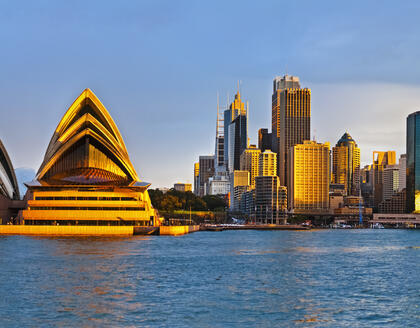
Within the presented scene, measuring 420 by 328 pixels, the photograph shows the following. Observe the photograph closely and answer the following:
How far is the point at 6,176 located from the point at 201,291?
8723 centimetres

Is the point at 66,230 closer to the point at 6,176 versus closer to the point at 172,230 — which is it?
the point at 172,230

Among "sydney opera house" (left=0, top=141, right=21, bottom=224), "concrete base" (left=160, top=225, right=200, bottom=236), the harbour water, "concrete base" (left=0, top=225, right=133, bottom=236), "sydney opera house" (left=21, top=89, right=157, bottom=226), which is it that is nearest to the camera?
the harbour water

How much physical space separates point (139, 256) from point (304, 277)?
19.6m

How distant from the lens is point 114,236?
9712 centimetres

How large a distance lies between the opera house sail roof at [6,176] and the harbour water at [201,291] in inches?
2128

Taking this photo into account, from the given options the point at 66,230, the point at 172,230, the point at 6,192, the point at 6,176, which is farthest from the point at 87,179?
the point at 6,176

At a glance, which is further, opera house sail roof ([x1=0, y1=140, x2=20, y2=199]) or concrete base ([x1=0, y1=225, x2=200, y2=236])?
opera house sail roof ([x1=0, y1=140, x2=20, y2=199])

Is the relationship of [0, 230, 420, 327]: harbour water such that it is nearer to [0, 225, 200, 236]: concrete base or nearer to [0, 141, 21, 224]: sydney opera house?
[0, 225, 200, 236]: concrete base

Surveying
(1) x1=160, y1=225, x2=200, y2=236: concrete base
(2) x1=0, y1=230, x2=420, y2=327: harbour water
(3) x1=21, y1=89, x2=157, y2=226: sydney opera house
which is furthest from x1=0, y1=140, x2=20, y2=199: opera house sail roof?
(2) x1=0, y1=230, x2=420, y2=327: harbour water

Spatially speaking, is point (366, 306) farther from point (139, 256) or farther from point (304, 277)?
point (139, 256)

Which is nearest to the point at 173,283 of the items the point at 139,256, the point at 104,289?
the point at 104,289

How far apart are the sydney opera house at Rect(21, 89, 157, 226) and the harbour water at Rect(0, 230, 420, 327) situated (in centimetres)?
3800

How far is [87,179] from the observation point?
109188 mm

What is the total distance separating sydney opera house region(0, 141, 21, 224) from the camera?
113 meters
